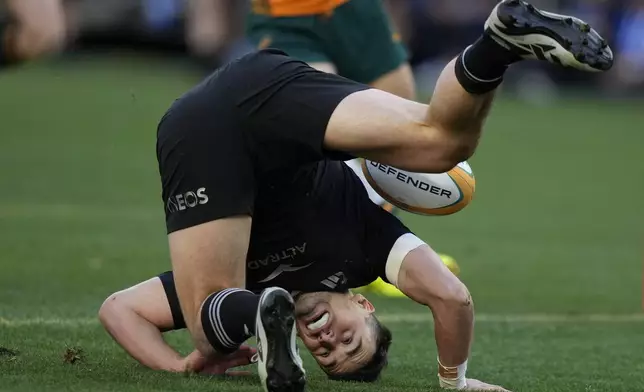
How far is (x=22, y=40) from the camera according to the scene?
5535 millimetres

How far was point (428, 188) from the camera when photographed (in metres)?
5.28

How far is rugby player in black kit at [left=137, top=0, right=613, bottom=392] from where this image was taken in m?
4.25

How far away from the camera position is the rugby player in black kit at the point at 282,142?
13.9ft

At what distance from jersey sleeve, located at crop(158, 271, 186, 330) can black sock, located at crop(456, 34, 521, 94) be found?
1568 millimetres

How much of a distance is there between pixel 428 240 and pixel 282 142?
516 centimetres

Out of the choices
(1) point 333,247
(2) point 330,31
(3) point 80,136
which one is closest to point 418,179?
(1) point 333,247

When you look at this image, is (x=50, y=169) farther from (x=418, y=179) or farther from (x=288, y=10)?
(x=418, y=179)

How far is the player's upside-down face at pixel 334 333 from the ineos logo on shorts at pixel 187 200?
0.57 meters

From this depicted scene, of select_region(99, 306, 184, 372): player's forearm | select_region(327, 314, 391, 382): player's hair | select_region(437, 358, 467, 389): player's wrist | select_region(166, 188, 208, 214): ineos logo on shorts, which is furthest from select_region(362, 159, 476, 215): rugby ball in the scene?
select_region(99, 306, 184, 372): player's forearm

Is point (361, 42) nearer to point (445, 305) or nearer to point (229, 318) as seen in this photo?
point (445, 305)

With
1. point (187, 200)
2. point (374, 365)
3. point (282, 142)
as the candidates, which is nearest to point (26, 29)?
point (187, 200)

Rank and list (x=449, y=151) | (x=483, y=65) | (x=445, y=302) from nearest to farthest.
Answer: (x=483, y=65) → (x=449, y=151) → (x=445, y=302)

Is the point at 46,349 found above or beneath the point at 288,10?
beneath

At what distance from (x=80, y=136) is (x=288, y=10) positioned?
7910mm
